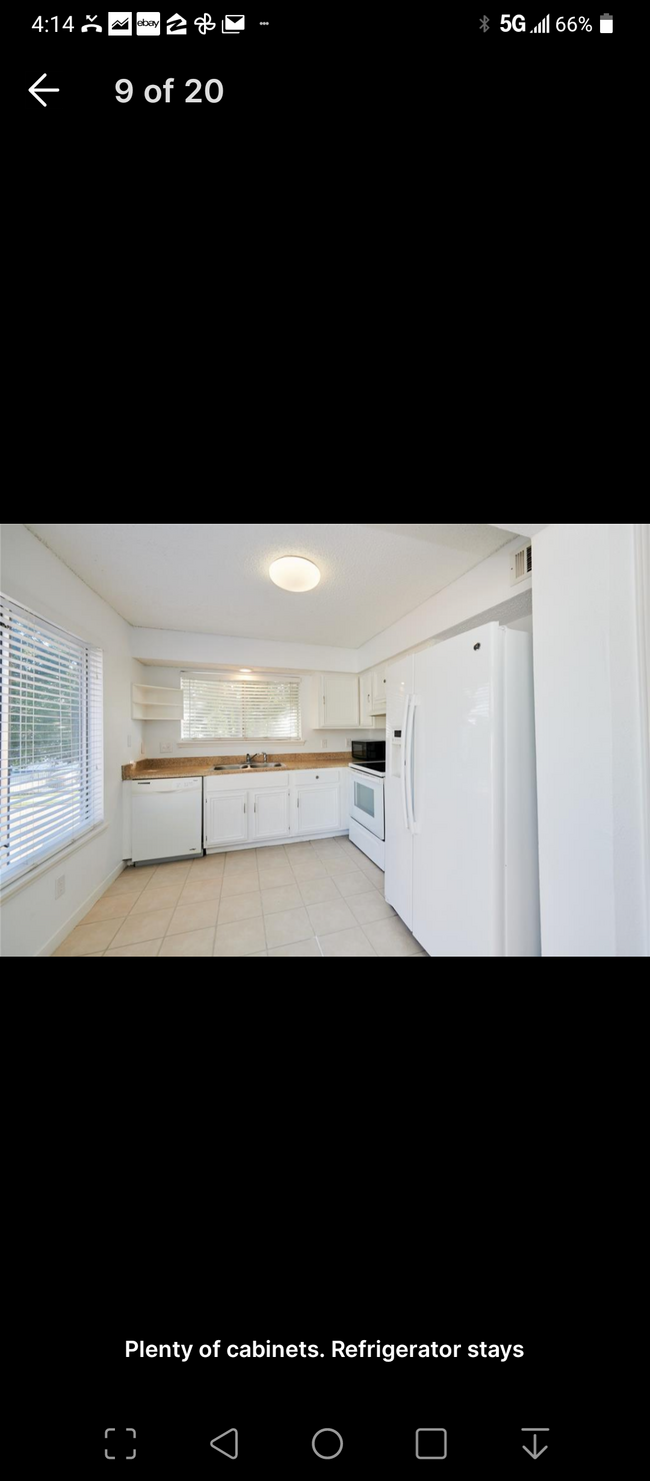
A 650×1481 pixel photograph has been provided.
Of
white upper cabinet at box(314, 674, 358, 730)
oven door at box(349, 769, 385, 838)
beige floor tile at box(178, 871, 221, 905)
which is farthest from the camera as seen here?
white upper cabinet at box(314, 674, 358, 730)

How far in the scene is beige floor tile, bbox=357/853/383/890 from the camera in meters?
2.60

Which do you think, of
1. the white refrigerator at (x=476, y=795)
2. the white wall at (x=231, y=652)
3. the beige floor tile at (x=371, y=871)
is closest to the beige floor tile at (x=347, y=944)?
the white refrigerator at (x=476, y=795)

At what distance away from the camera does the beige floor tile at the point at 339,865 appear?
2750mm

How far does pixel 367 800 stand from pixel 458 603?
1689mm

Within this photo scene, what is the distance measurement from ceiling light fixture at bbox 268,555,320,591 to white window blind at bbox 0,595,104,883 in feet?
3.89

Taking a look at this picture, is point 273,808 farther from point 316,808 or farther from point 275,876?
point 275,876

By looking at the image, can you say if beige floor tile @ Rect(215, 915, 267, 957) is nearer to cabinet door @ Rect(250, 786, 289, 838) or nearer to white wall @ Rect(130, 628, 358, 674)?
cabinet door @ Rect(250, 786, 289, 838)

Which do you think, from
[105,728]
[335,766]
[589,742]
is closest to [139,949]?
[105,728]

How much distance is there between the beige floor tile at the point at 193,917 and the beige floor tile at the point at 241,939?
0.13 m

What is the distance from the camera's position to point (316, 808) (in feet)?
11.6

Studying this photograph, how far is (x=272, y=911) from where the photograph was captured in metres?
2.20
